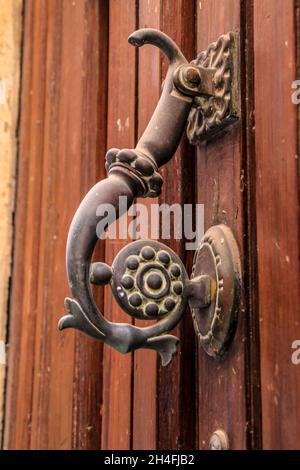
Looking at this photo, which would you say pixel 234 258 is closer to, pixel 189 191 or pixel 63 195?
pixel 189 191

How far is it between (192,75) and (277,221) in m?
0.13

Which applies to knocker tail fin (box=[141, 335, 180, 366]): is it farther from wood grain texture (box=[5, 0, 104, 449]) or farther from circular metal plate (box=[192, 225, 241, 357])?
wood grain texture (box=[5, 0, 104, 449])

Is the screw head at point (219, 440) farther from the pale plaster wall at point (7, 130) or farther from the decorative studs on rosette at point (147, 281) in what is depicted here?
the pale plaster wall at point (7, 130)

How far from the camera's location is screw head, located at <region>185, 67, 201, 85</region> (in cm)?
46

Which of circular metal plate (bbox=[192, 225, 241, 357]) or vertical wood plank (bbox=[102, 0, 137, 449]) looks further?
vertical wood plank (bbox=[102, 0, 137, 449])

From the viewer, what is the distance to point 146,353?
554 millimetres

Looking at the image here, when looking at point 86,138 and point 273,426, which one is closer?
point 273,426

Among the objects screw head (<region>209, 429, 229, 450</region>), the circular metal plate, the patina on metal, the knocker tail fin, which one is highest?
the patina on metal

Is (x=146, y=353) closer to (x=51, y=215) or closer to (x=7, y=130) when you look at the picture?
(x=51, y=215)

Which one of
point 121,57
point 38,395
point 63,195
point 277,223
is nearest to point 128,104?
point 121,57

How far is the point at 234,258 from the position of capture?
1.45 feet

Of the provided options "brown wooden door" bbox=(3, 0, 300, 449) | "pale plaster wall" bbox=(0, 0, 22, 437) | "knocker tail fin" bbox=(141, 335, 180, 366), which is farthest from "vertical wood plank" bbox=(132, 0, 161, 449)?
"pale plaster wall" bbox=(0, 0, 22, 437)

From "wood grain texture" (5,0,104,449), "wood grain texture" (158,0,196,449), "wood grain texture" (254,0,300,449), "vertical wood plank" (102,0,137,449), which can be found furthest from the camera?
"wood grain texture" (5,0,104,449)

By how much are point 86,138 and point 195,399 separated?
0.35 meters
